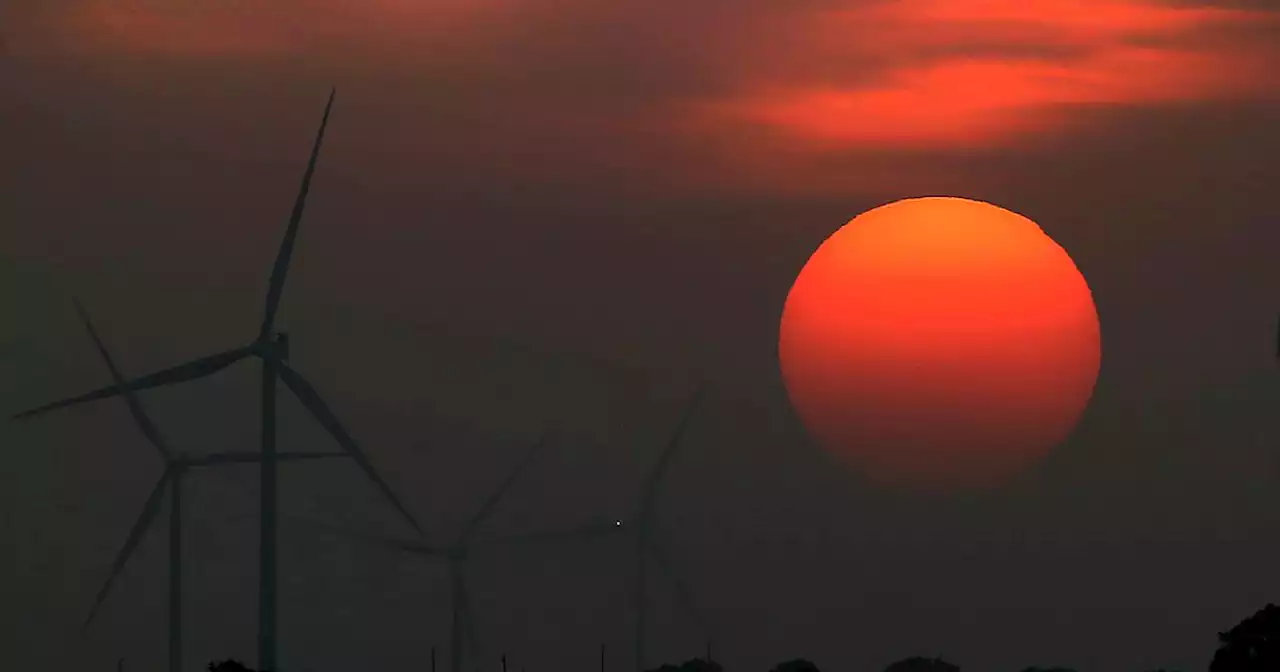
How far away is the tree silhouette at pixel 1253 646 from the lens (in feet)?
542

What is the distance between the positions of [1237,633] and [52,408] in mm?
71339

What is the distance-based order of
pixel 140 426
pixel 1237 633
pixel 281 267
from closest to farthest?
1. pixel 281 267
2. pixel 1237 633
3. pixel 140 426

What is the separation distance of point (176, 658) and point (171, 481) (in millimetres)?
11608

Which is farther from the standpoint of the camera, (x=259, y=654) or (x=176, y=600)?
(x=176, y=600)

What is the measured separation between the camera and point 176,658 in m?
183

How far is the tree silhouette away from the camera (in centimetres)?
16512

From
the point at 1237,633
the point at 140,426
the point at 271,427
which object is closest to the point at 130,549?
the point at 140,426

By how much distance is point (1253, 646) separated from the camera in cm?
16662

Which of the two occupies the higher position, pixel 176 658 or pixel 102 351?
pixel 102 351

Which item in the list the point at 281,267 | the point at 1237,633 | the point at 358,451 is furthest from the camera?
the point at 1237,633

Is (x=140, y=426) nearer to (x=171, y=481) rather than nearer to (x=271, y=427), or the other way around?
(x=171, y=481)

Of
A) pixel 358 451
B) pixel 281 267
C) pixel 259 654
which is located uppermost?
pixel 281 267

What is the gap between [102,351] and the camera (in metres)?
171

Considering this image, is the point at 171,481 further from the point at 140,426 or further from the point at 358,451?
the point at 358,451
